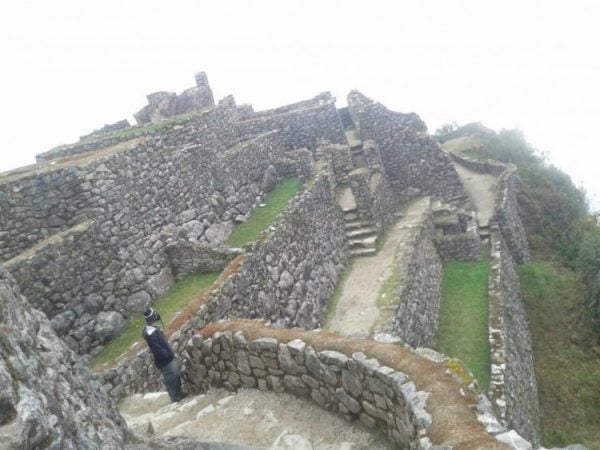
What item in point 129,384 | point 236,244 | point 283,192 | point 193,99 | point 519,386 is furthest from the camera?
point 193,99

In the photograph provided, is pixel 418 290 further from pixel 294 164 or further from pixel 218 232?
pixel 294 164

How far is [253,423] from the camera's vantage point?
274 inches

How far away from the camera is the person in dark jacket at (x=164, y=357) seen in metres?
8.48

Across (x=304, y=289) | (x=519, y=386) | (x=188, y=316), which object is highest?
(x=188, y=316)

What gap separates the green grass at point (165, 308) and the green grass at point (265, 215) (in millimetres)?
1788

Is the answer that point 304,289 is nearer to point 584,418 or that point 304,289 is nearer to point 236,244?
point 236,244

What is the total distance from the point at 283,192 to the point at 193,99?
31.4 ft

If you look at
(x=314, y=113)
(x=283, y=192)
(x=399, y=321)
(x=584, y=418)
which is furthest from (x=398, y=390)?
(x=314, y=113)

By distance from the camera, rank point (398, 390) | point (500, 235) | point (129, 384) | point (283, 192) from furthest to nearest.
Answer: point (500, 235), point (283, 192), point (129, 384), point (398, 390)

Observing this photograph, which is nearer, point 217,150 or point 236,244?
point 236,244

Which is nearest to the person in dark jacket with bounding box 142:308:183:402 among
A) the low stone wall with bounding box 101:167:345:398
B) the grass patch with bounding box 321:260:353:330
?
the low stone wall with bounding box 101:167:345:398

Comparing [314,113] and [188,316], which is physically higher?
[314,113]

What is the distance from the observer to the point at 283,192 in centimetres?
1889

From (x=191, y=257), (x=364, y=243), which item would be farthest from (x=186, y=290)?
(x=364, y=243)
